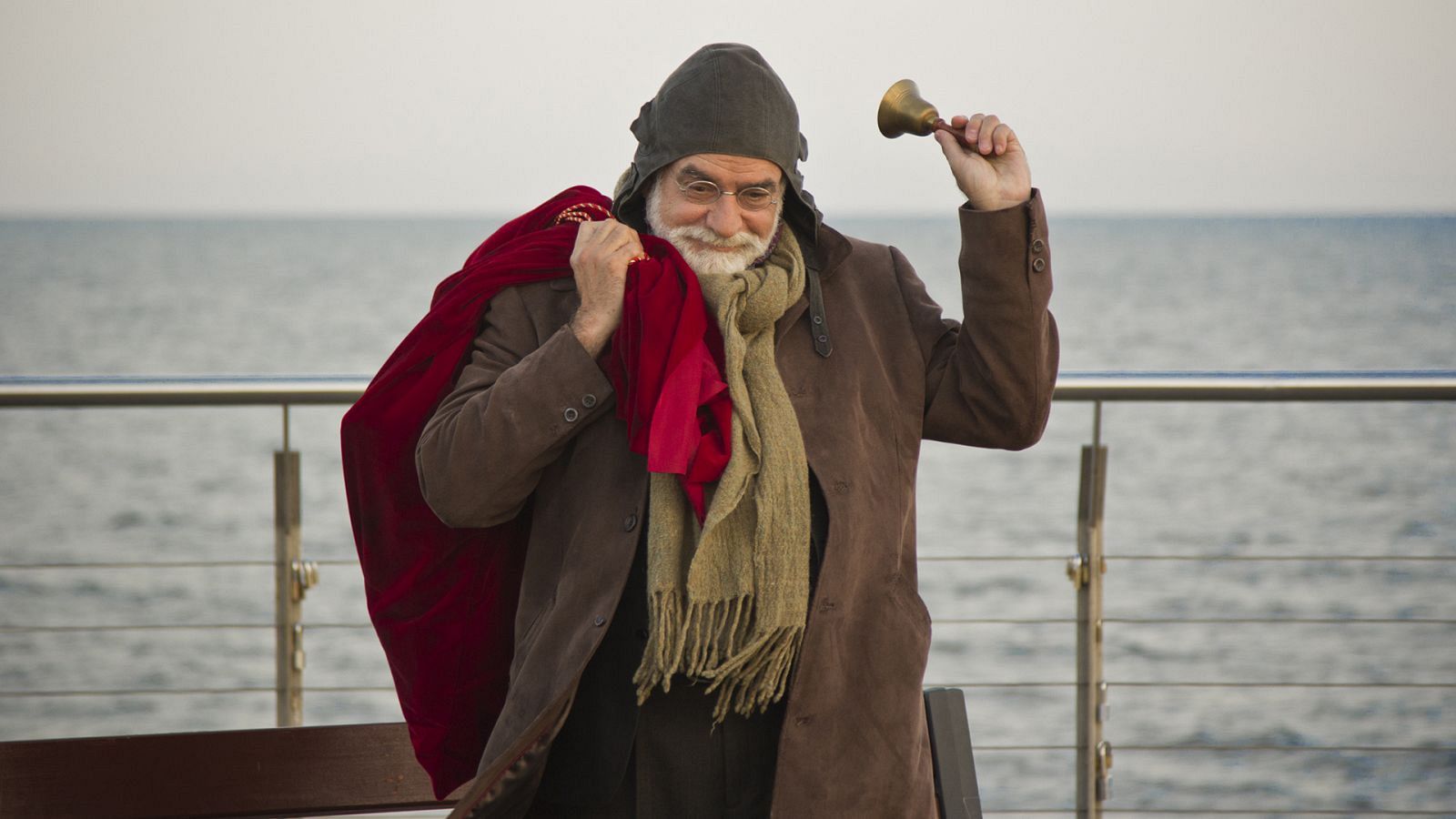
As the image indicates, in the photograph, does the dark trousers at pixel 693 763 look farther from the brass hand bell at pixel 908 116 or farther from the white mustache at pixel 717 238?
the brass hand bell at pixel 908 116

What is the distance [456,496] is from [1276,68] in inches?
1385

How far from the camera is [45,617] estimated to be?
10297 millimetres

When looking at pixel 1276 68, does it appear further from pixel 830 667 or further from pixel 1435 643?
pixel 830 667

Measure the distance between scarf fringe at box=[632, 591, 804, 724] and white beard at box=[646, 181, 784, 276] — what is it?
0.42 meters

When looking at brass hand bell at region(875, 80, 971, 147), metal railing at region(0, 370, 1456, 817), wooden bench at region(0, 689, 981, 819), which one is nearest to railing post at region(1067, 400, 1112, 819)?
metal railing at region(0, 370, 1456, 817)

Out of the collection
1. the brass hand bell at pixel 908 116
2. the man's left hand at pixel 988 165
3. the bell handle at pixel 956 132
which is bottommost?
the man's left hand at pixel 988 165

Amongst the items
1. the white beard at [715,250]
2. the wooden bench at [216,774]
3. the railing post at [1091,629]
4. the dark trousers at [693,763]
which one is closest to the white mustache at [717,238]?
the white beard at [715,250]

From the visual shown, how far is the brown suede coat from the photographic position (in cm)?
176

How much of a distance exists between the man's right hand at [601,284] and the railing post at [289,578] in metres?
1.28

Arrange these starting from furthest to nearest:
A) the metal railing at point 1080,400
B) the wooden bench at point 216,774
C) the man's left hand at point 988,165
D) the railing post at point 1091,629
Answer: the railing post at point 1091,629 < the metal railing at point 1080,400 < the wooden bench at point 216,774 < the man's left hand at point 988,165

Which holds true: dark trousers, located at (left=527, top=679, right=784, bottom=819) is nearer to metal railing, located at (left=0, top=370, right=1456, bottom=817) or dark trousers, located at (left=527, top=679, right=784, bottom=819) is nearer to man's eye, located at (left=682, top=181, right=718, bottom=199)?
man's eye, located at (left=682, top=181, right=718, bottom=199)

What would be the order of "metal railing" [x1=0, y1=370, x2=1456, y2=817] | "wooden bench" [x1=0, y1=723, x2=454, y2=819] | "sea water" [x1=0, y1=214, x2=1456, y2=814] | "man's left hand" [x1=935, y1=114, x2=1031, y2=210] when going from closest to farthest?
"man's left hand" [x1=935, y1=114, x2=1031, y2=210] < "wooden bench" [x1=0, y1=723, x2=454, y2=819] < "metal railing" [x1=0, y1=370, x2=1456, y2=817] < "sea water" [x1=0, y1=214, x2=1456, y2=814]

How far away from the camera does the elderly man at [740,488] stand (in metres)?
1.76

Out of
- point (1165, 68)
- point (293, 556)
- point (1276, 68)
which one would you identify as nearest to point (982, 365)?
point (293, 556)
